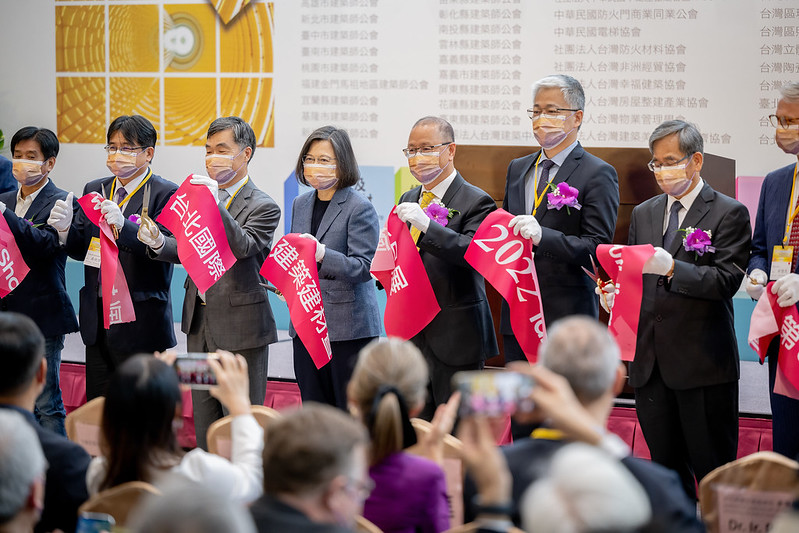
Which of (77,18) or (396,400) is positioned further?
(77,18)

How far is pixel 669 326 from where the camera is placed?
11.5 feet

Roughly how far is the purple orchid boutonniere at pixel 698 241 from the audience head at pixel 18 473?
2.46 m

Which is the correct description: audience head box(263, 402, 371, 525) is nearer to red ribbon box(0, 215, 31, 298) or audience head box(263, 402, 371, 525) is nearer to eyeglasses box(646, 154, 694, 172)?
eyeglasses box(646, 154, 694, 172)

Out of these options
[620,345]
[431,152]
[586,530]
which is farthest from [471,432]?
[431,152]

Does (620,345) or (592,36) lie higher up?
(592,36)

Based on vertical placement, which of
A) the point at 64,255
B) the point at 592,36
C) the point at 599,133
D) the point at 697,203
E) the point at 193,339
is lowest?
the point at 193,339

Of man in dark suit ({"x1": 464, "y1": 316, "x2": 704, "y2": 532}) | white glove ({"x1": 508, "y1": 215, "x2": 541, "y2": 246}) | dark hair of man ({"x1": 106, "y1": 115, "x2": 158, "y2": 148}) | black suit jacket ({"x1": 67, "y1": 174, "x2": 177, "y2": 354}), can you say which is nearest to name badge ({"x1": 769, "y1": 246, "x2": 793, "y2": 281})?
white glove ({"x1": 508, "y1": 215, "x2": 541, "y2": 246})

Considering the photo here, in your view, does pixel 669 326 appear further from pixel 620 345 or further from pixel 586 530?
pixel 586 530

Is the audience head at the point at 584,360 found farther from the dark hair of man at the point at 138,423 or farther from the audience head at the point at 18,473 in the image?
the audience head at the point at 18,473

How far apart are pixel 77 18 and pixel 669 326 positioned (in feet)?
15.4

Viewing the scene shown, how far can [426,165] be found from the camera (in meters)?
3.89

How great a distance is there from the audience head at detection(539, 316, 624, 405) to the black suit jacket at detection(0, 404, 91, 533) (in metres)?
1.19

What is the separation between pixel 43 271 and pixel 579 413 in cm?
357

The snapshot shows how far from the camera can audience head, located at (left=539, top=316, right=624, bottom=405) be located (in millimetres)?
1876
